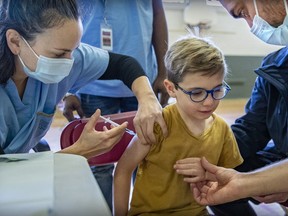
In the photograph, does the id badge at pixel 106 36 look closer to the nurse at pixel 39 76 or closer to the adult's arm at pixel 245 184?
the nurse at pixel 39 76

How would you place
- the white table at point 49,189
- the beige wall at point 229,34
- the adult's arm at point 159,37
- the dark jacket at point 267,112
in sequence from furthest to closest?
the beige wall at point 229,34 → the adult's arm at point 159,37 → the dark jacket at point 267,112 → the white table at point 49,189

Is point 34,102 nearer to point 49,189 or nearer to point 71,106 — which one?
point 71,106

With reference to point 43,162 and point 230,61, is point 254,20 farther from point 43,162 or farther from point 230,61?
point 230,61

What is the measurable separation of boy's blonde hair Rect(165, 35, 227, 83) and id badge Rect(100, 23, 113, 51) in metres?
0.51

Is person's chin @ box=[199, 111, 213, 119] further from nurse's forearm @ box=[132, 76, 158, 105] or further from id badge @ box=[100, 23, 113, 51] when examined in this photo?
id badge @ box=[100, 23, 113, 51]

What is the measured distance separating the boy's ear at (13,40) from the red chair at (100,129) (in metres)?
0.29

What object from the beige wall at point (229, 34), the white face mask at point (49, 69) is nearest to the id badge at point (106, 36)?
the white face mask at point (49, 69)

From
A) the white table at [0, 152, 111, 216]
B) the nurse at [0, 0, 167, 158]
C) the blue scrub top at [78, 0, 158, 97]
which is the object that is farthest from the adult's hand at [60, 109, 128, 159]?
the blue scrub top at [78, 0, 158, 97]

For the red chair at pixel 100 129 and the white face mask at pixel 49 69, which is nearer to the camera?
the white face mask at pixel 49 69

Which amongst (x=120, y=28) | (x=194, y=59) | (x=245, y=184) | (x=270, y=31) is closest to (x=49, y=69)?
(x=194, y=59)

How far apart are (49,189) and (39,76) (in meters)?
0.58

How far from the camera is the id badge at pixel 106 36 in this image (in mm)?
1435

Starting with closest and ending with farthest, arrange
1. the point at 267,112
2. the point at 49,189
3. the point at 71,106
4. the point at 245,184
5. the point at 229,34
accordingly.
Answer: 1. the point at 49,189
2. the point at 245,184
3. the point at 267,112
4. the point at 71,106
5. the point at 229,34

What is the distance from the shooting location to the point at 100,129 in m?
1.13
